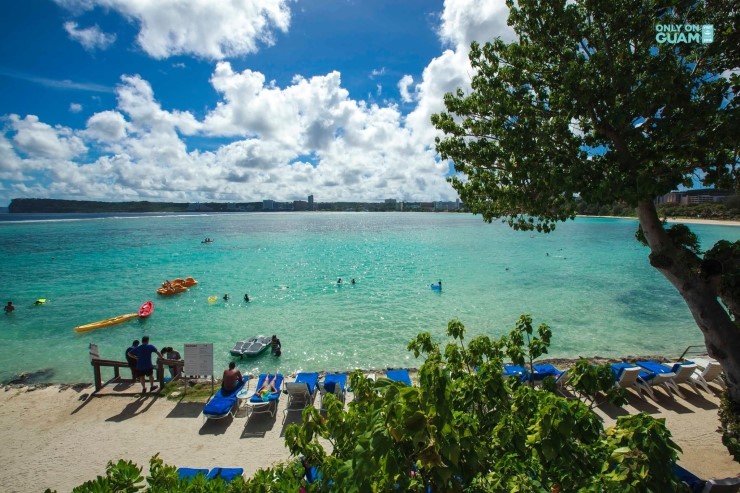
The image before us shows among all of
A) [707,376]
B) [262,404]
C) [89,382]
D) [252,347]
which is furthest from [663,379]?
[89,382]

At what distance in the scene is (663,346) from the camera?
21047mm

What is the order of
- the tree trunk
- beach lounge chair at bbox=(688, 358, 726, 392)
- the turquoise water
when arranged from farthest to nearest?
the turquoise water, beach lounge chair at bbox=(688, 358, 726, 392), the tree trunk

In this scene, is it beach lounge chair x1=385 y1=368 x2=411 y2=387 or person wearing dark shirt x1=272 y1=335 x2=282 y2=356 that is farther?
person wearing dark shirt x1=272 y1=335 x2=282 y2=356

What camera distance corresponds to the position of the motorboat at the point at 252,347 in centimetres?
1971

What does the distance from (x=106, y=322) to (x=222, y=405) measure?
2055 cm

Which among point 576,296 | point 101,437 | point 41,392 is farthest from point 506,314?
point 41,392

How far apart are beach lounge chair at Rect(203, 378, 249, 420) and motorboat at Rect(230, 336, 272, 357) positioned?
7124 mm

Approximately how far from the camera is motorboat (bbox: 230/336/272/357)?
19.7m

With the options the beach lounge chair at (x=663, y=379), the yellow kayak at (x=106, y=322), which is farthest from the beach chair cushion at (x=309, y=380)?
the yellow kayak at (x=106, y=322)

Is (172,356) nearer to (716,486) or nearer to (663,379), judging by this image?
(716,486)

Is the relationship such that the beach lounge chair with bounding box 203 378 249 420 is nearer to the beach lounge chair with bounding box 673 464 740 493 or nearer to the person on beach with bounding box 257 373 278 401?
the person on beach with bounding box 257 373 278 401

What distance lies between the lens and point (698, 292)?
7.86 metres

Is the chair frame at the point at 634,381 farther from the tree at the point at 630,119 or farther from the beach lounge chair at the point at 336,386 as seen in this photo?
the beach lounge chair at the point at 336,386

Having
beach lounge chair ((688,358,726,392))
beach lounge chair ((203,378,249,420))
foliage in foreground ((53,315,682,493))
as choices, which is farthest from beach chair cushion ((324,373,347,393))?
beach lounge chair ((688,358,726,392))
